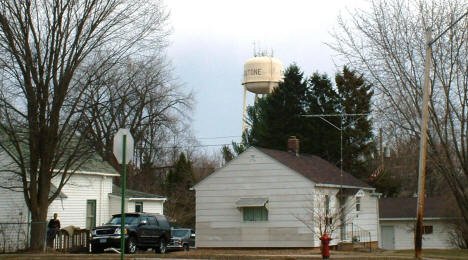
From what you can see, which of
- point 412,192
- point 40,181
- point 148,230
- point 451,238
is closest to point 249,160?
point 148,230

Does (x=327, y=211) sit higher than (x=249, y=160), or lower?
lower

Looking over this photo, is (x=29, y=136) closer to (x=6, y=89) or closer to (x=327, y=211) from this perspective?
(x=6, y=89)

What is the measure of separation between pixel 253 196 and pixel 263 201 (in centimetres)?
89

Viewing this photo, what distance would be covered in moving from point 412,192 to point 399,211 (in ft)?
54.8

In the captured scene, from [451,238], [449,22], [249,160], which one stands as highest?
[449,22]

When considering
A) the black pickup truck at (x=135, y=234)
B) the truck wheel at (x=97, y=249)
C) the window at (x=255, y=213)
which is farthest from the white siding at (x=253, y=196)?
the truck wheel at (x=97, y=249)

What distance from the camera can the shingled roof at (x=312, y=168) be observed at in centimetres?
3422

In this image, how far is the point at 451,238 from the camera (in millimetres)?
49875

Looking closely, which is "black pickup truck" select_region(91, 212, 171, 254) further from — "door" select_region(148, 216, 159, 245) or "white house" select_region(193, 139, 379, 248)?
"white house" select_region(193, 139, 379, 248)

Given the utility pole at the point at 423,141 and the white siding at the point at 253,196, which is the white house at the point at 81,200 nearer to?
the white siding at the point at 253,196

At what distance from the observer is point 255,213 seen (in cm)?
3406

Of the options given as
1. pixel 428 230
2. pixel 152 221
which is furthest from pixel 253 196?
pixel 428 230

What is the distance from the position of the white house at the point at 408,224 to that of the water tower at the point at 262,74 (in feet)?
58.1

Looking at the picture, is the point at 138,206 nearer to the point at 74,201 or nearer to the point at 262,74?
the point at 74,201
